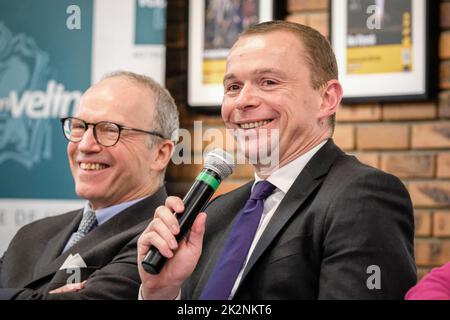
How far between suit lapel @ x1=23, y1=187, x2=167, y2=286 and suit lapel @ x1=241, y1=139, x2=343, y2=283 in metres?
0.54

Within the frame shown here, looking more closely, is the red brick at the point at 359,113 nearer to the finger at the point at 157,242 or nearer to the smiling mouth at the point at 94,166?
the smiling mouth at the point at 94,166

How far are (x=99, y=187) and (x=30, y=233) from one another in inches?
11.2

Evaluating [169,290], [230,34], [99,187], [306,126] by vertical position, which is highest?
[230,34]

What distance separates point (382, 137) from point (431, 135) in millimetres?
180

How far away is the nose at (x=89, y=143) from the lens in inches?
82.1

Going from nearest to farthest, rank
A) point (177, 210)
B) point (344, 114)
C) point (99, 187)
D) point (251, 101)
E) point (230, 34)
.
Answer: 1. point (177, 210)
2. point (251, 101)
3. point (99, 187)
4. point (344, 114)
5. point (230, 34)

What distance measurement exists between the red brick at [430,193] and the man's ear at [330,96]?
108 cm

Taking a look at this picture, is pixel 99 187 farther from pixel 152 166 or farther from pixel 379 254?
pixel 379 254

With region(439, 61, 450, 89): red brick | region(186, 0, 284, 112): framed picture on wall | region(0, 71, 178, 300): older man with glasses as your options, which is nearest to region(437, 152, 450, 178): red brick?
region(439, 61, 450, 89): red brick

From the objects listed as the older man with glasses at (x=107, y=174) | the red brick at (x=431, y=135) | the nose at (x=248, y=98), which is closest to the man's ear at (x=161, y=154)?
the older man with glasses at (x=107, y=174)

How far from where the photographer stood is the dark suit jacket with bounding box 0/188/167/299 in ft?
5.90

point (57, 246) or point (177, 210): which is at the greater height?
point (177, 210)

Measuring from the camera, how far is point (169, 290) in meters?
1.58
